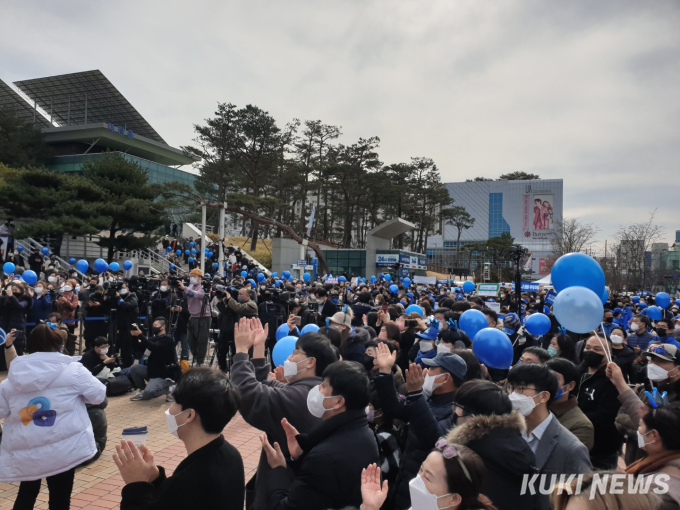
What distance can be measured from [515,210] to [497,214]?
3468 mm

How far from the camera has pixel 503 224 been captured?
93062mm

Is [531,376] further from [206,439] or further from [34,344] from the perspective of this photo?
[34,344]

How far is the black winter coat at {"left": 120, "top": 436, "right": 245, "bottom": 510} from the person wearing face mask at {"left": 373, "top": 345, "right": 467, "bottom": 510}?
3.35 feet

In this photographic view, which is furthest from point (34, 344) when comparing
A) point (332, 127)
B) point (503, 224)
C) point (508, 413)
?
point (503, 224)

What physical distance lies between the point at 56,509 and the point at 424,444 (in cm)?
261

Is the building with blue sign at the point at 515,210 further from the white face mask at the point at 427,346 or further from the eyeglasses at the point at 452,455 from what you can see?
the eyeglasses at the point at 452,455

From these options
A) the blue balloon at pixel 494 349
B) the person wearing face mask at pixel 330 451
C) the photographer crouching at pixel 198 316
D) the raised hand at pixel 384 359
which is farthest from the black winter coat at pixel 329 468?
the photographer crouching at pixel 198 316

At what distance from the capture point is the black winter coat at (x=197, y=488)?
1.96m

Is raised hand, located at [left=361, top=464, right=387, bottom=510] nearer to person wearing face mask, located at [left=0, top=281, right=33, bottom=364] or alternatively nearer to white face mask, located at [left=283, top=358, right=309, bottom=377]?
white face mask, located at [left=283, top=358, right=309, bottom=377]

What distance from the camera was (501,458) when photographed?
2.13 meters

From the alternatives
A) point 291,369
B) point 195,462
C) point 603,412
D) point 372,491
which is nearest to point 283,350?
point 291,369

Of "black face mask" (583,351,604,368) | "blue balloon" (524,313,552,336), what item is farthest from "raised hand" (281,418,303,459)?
"blue balloon" (524,313,552,336)

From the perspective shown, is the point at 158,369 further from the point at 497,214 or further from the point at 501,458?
the point at 497,214

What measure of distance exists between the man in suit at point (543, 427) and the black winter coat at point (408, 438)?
495 millimetres
